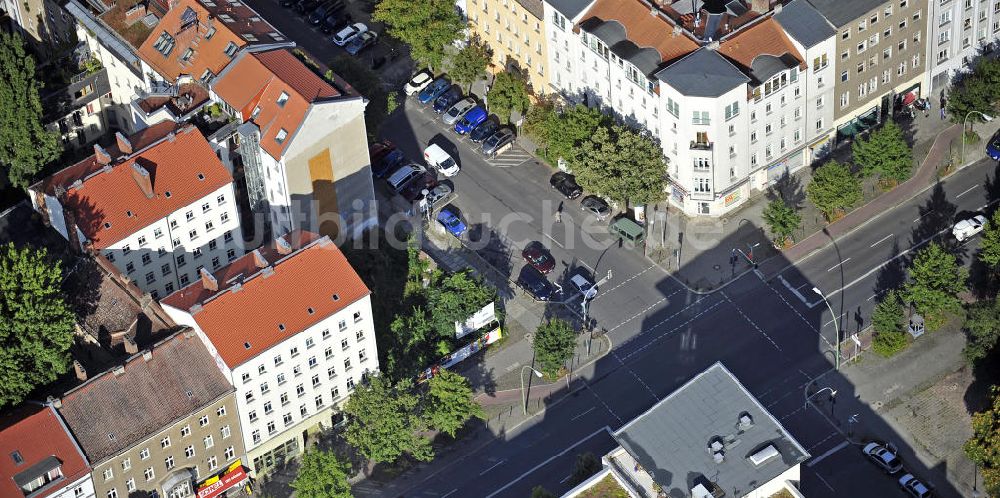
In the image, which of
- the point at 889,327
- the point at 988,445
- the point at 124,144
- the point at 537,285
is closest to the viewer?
the point at 988,445

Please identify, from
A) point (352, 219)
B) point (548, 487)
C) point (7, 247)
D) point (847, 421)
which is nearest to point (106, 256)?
point (7, 247)

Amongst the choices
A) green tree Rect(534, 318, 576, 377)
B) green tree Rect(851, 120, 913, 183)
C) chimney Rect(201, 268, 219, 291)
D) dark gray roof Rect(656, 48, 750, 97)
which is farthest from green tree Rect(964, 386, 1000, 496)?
chimney Rect(201, 268, 219, 291)

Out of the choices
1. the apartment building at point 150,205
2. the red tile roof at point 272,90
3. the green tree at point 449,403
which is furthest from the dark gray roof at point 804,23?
the apartment building at point 150,205

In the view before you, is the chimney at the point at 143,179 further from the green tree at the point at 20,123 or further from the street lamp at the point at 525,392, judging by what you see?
the street lamp at the point at 525,392

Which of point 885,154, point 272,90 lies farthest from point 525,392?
point 885,154

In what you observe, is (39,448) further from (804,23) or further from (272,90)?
(804,23)

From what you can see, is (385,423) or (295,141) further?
(295,141)
